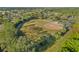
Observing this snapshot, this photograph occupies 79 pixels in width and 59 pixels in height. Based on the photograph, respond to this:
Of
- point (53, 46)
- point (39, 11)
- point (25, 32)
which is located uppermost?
point (39, 11)

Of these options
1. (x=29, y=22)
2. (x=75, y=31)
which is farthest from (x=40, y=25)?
(x=75, y=31)
